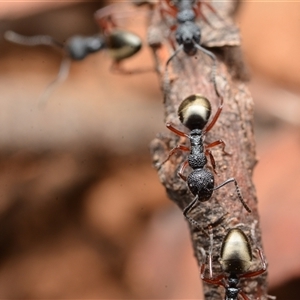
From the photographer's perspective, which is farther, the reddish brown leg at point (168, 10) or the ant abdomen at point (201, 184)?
the reddish brown leg at point (168, 10)

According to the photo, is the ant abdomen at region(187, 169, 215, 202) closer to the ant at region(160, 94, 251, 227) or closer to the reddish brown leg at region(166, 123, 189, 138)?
the ant at region(160, 94, 251, 227)

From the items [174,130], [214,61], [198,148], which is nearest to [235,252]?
[198,148]

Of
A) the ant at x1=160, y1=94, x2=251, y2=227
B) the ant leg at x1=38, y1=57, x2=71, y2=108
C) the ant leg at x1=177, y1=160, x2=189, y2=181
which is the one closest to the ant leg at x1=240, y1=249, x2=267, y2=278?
the ant at x1=160, y1=94, x2=251, y2=227

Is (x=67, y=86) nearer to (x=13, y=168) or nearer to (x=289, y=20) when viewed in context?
(x=13, y=168)

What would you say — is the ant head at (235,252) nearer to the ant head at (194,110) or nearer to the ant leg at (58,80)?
the ant head at (194,110)

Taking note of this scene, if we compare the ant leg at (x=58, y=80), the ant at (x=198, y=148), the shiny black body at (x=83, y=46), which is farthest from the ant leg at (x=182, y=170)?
the shiny black body at (x=83, y=46)

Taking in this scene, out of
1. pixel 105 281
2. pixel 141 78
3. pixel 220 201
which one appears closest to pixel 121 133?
pixel 141 78

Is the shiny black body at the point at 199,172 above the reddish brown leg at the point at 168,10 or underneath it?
underneath
